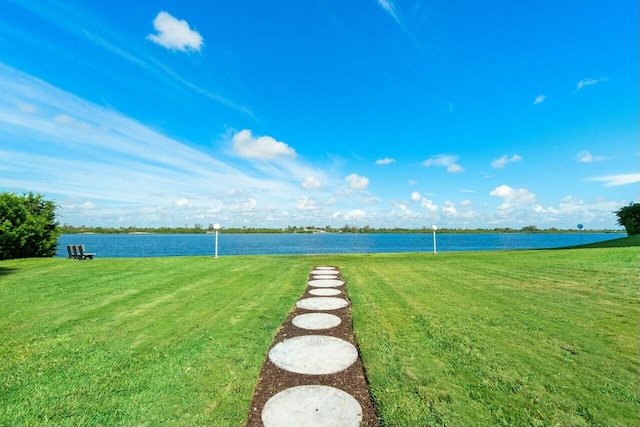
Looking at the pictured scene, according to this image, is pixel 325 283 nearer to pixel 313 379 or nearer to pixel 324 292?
pixel 324 292

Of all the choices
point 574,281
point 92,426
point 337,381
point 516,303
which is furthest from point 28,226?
point 574,281

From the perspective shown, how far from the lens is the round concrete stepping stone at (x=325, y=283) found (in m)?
7.20

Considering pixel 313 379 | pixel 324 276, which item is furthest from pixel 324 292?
pixel 313 379

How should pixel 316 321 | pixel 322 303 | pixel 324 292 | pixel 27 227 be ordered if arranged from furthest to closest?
pixel 27 227 → pixel 324 292 → pixel 322 303 → pixel 316 321

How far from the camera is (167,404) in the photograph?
2385 mm

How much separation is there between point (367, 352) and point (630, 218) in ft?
138

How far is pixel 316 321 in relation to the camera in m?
4.50

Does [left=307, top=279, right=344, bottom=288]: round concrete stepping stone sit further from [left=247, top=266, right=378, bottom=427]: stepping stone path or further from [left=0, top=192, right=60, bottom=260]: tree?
[left=0, top=192, right=60, bottom=260]: tree

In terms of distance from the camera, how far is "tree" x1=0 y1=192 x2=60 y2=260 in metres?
15.0

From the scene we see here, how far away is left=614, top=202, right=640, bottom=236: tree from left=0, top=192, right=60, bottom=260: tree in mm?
51290

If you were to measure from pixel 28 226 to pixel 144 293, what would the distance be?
621 inches

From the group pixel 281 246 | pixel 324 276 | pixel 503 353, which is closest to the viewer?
pixel 503 353

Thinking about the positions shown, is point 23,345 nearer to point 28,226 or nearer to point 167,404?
point 167,404

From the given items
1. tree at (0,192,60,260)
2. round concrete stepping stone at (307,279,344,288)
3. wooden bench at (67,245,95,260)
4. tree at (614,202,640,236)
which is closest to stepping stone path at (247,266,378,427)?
round concrete stepping stone at (307,279,344,288)
